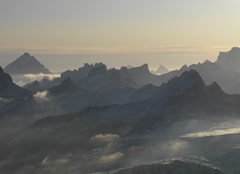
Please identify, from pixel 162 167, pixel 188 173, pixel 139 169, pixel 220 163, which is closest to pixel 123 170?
pixel 139 169

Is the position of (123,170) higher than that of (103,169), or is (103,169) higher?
(123,170)

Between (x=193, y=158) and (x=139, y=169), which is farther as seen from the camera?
(x=193, y=158)

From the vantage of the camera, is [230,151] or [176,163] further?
[230,151]

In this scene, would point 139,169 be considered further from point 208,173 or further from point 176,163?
point 208,173

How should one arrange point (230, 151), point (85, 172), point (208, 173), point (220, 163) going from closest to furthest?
point (208, 173) < point (220, 163) < point (230, 151) < point (85, 172)

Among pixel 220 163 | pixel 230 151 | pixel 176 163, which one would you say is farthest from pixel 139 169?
pixel 230 151

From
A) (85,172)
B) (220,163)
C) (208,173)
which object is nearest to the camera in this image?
(208,173)

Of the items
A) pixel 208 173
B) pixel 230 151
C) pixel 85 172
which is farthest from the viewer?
pixel 85 172

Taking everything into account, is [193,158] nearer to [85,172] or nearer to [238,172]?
[238,172]

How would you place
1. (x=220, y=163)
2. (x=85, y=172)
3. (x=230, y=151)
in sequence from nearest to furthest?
(x=220, y=163)
(x=230, y=151)
(x=85, y=172)
